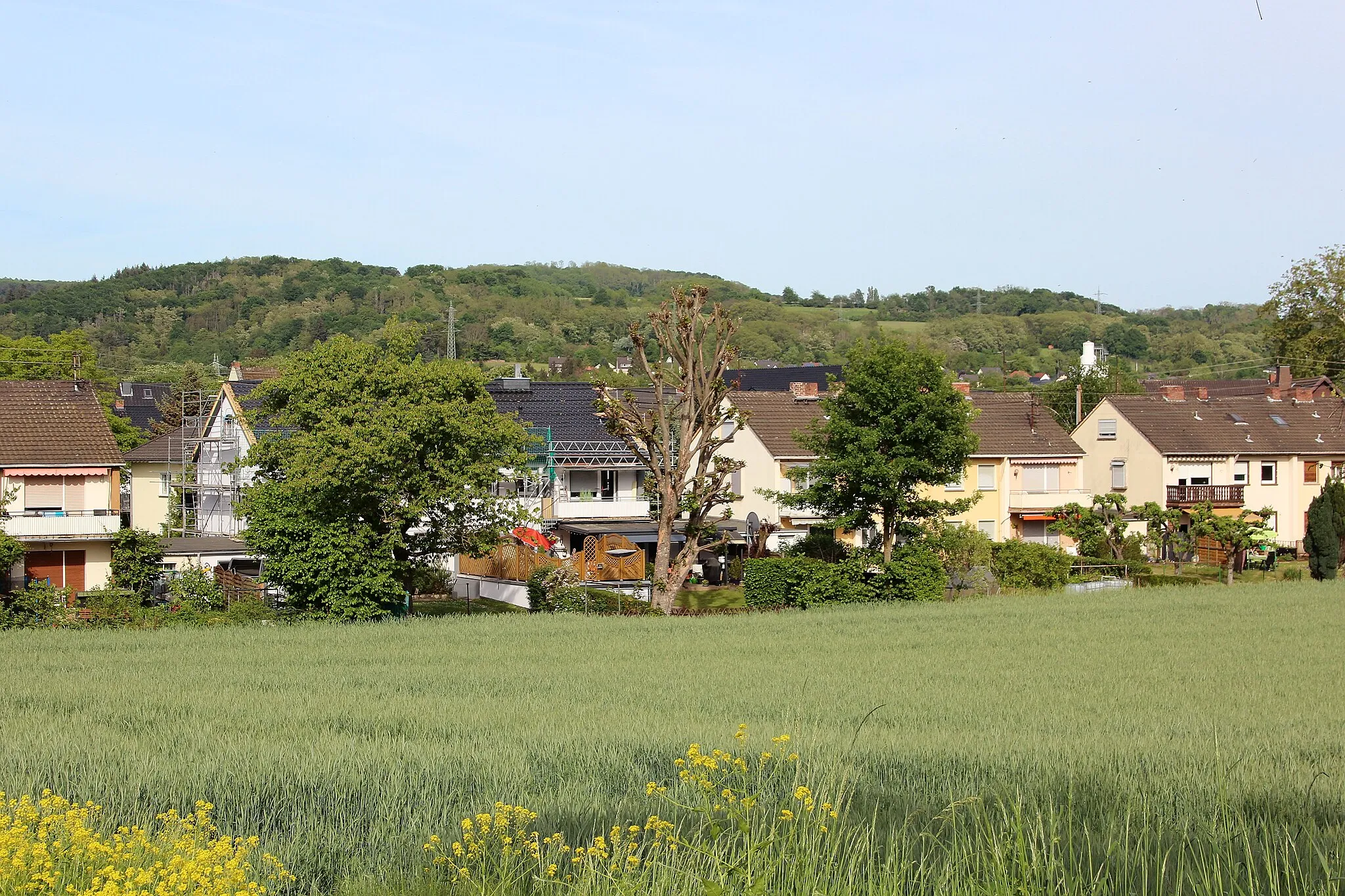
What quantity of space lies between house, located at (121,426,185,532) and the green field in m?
31.1

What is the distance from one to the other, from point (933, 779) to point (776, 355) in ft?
488

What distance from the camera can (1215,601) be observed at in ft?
110

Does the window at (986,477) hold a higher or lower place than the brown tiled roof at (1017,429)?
lower

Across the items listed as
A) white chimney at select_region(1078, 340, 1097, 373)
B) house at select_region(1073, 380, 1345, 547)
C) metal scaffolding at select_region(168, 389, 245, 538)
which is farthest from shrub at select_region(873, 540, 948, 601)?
white chimney at select_region(1078, 340, 1097, 373)

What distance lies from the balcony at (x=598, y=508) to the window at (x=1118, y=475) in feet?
83.4

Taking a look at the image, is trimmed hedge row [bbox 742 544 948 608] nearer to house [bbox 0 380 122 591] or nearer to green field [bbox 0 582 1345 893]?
green field [bbox 0 582 1345 893]

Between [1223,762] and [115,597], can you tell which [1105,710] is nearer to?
[1223,762]

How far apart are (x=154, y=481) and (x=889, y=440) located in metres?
37.2

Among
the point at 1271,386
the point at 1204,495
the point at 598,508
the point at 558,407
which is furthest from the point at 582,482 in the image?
the point at 1271,386

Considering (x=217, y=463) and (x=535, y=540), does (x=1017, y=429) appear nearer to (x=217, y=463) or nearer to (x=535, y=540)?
(x=535, y=540)

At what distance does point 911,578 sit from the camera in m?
35.2

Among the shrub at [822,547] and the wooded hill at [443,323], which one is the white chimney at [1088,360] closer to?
the wooded hill at [443,323]

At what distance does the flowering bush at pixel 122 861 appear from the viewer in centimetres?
591

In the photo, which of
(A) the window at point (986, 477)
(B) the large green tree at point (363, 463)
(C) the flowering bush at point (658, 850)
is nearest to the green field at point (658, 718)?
(C) the flowering bush at point (658, 850)
